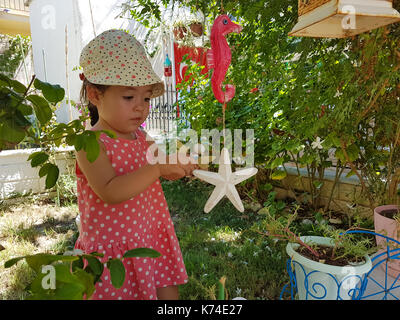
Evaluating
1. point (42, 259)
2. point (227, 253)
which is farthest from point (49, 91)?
point (227, 253)

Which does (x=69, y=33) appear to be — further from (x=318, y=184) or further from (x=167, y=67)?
(x=318, y=184)

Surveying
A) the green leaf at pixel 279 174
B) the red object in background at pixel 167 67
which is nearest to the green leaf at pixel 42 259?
the green leaf at pixel 279 174

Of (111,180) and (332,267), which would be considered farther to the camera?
(332,267)

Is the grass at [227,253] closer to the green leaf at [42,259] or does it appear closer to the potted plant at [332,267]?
the potted plant at [332,267]

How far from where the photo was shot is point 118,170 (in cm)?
114

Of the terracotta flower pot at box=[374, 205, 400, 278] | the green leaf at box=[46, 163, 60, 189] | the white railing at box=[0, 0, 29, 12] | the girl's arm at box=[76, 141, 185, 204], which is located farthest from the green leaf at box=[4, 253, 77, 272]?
the white railing at box=[0, 0, 29, 12]

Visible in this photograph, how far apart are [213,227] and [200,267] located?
0.65m

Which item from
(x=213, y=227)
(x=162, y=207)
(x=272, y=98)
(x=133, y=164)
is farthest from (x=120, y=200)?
(x=272, y=98)

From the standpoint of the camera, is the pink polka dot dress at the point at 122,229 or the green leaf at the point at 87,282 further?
the pink polka dot dress at the point at 122,229

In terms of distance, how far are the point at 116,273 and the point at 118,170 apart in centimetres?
66

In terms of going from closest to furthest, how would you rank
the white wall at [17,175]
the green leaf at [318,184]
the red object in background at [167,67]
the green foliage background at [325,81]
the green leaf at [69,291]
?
the green leaf at [69,291]
the green foliage background at [325,81]
the green leaf at [318,184]
the white wall at [17,175]
the red object in background at [167,67]

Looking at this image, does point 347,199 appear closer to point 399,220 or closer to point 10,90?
point 399,220

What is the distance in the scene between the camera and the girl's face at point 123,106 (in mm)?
1080
